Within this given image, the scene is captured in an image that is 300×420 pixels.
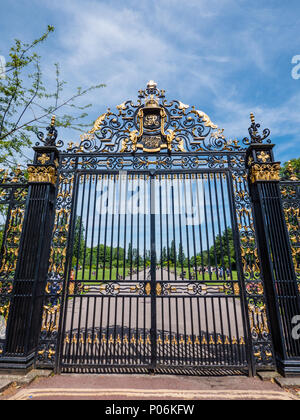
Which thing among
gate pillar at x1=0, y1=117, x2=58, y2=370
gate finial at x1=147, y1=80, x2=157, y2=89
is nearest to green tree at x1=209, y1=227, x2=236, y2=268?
gate pillar at x1=0, y1=117, x2=58, y2=370

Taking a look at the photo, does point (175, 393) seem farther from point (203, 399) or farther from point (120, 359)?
point (120, 359)

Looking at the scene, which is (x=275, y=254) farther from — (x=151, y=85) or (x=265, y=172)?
(x=151, y=85)

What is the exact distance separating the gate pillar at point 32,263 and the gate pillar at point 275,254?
186 inches

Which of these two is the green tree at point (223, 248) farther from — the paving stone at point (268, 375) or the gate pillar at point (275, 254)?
the paving stone at point (268, 375)

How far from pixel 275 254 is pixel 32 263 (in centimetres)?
503

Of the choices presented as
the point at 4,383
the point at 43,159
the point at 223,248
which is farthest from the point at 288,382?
the point at 223,248

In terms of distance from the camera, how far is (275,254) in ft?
14.4

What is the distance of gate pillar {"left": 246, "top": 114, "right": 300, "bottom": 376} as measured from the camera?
404 cm

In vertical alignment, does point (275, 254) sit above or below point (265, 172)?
below

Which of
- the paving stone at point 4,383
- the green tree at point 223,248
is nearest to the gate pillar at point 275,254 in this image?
the green tree at point 223,248

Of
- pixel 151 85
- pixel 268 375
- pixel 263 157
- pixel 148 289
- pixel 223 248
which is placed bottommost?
pixel 268 375


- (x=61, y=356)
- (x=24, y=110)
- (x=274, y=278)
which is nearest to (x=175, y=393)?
(x=61, y=356)

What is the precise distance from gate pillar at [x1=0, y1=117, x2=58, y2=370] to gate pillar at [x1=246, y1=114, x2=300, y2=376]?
186 inches
